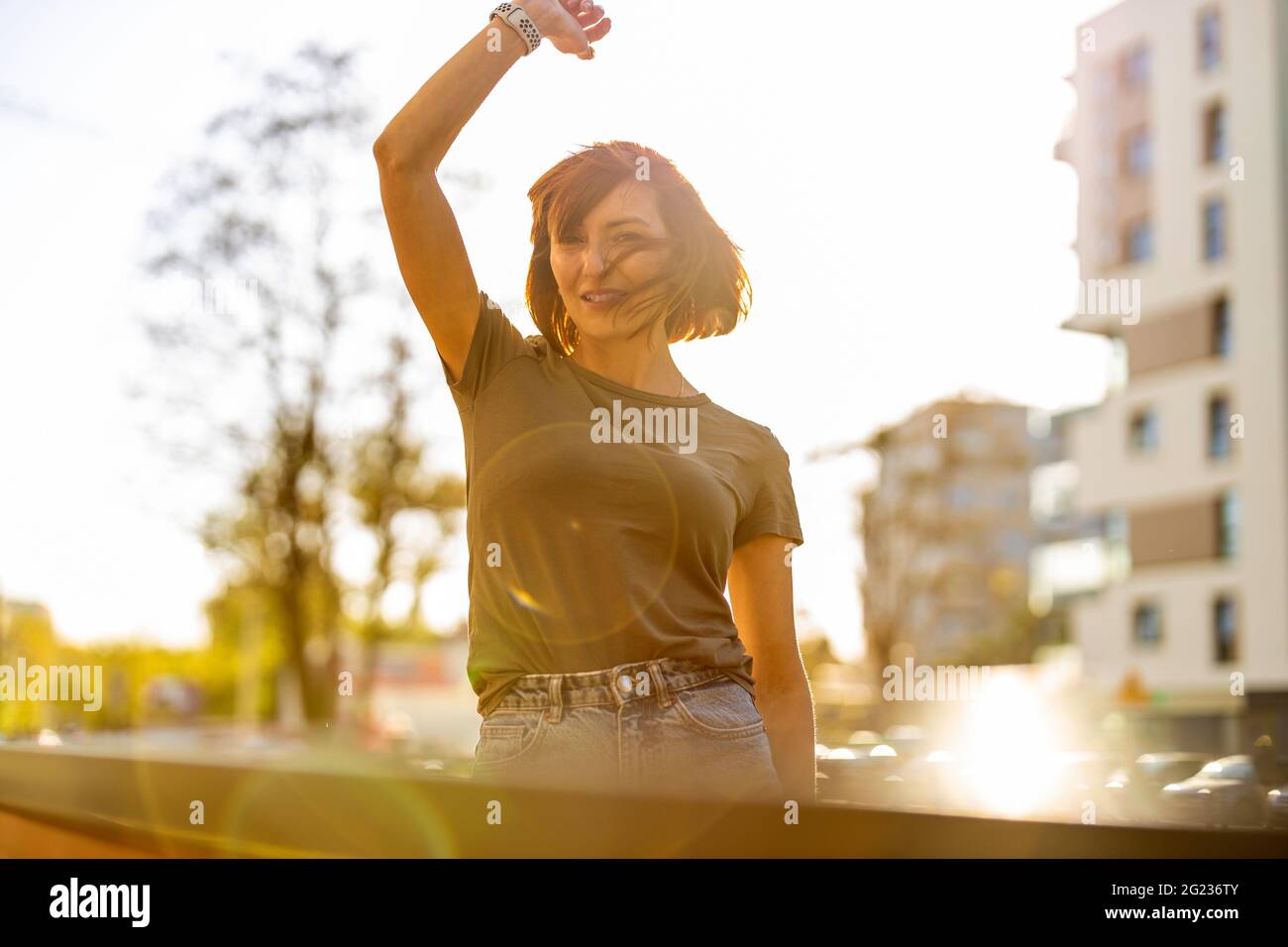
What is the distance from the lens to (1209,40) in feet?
116

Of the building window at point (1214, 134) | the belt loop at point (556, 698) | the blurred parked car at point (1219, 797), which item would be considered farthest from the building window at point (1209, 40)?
the belt loop at point (556, 698)

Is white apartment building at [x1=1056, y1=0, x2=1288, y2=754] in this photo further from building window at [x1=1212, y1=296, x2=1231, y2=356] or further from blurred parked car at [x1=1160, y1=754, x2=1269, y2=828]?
blurred parked car at [x1=1160, y1=754, x2=1269, y2=828]

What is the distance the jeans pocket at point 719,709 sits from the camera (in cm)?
181

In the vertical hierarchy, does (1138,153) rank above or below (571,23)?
above

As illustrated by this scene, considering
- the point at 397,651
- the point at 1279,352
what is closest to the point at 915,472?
the point at 1279,352

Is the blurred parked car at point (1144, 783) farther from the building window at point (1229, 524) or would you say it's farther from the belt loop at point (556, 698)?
the building window at point (1229, 524)

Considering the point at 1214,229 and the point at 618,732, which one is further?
the point at 1214,229

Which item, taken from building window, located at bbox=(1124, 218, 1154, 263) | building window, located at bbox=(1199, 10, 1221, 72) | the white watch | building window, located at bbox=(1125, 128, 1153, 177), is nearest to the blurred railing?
the white watch

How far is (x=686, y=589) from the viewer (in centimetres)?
187

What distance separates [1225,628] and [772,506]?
3597 centimetres

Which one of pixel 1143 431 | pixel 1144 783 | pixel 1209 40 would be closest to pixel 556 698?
pixel 1144 783

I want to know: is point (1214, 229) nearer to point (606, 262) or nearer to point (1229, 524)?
point (1229, 524)

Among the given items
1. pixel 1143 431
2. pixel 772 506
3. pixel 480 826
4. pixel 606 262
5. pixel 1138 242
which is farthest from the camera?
pixel 1143 431

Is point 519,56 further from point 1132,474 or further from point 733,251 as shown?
point 1132,474
